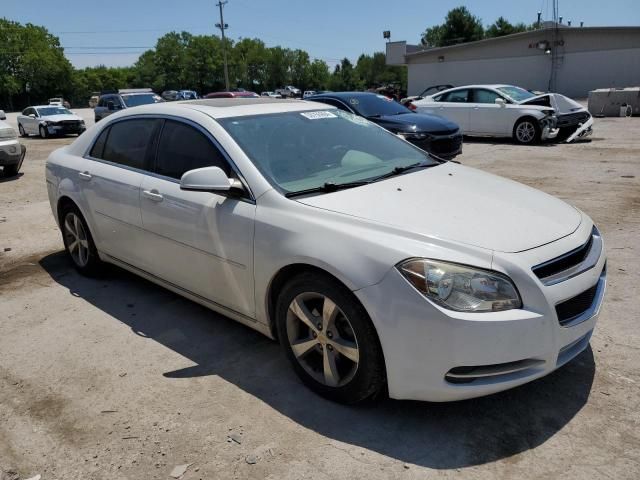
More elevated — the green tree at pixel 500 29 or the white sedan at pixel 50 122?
the green tree at pixel 500 29

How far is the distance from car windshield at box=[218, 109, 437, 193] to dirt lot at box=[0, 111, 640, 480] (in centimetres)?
112

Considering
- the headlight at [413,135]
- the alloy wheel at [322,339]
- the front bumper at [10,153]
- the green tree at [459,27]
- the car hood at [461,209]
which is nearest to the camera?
the car hood at [461,209]

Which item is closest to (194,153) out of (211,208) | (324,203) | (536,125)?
(211,208)

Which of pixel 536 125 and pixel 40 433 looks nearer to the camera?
pixel 40 433

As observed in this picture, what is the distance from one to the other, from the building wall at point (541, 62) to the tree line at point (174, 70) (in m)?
42.5

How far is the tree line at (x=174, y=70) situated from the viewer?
8706 centimetres

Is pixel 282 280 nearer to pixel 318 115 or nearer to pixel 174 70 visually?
pixel 318 115

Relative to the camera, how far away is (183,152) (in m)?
3.92

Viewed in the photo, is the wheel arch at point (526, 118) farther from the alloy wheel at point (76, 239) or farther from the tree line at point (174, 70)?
the tree line at point (174, 70)

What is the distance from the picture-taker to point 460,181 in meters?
3.69

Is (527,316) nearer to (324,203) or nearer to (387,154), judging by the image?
(324,203)

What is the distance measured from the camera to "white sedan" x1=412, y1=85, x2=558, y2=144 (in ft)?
47.3

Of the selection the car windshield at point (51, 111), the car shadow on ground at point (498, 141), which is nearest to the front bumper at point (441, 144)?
the car shadow on ground at point (498, 141)

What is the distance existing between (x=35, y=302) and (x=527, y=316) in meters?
4.07
